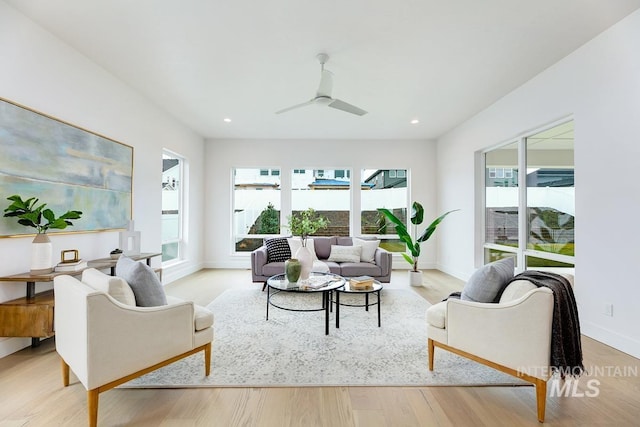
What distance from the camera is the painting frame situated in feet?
7.99

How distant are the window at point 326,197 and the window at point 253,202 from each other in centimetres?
45

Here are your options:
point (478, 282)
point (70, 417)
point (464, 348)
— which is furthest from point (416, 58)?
point (70, 417)

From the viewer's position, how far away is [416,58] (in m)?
3.08

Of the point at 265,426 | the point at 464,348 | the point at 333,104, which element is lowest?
the point at 265,426

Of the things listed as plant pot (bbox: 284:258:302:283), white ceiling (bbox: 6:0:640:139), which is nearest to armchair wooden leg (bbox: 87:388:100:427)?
plant pot (bbox: 284:258:302:283)

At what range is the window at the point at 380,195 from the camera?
6.50 meters

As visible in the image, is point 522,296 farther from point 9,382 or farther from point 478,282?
point 9,382

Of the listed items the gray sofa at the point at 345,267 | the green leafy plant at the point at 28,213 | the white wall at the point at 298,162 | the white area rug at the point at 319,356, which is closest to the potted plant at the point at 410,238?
the gray sofa at the point at 345,267

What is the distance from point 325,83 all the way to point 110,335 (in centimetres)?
280

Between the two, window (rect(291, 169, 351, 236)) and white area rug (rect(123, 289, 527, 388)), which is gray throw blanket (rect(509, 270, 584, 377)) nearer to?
white area rug (rect(123, 289, 527, 388))

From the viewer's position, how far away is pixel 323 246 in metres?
5.04

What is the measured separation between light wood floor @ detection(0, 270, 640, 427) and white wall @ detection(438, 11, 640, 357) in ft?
2.48

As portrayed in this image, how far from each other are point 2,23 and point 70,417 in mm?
2969

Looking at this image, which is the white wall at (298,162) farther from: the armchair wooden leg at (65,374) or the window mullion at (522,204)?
the armchair wooden leg at (65,374)
